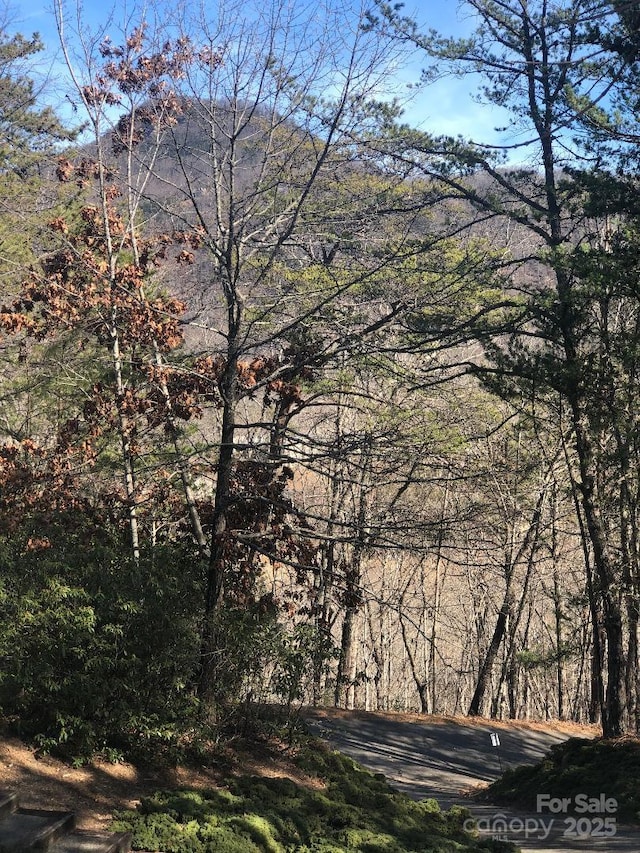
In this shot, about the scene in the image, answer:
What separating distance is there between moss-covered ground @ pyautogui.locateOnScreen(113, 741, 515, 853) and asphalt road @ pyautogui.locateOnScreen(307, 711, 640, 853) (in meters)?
0.74

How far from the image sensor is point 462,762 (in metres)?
13.1

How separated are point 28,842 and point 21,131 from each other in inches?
600

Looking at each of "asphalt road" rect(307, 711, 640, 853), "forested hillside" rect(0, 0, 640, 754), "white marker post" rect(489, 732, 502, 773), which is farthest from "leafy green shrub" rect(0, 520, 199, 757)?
"white marker post" rect(489, 732, 502, 773)

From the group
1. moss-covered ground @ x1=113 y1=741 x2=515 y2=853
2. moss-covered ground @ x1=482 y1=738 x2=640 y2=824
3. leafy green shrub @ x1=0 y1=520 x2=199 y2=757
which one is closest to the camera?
moss-covered ground @ x1=113 y1=741 x2=515 y2=853

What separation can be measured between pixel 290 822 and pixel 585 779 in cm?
441

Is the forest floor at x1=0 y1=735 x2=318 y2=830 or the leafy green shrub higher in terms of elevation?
the leafy green shrub

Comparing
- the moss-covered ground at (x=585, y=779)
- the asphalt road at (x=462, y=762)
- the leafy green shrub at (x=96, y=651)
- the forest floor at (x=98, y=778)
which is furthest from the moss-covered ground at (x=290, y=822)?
the moss-covered ground at (x=585, y=779)

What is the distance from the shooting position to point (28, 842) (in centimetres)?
430

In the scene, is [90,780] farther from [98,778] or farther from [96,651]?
[96,651]

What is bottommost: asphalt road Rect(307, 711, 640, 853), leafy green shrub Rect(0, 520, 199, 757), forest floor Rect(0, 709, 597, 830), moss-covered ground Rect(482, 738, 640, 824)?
asphalt road Rect(307, 711, 640, 853)

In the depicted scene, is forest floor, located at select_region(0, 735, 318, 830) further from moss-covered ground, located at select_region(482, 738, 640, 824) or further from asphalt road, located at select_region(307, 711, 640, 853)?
moss-covered ground, located at select_region(482, 738, 640, 824)

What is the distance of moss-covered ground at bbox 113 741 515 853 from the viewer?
5070mm

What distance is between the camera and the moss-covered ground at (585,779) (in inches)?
305

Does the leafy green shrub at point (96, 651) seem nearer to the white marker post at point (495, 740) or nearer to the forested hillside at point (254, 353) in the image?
the forested hillside at point (254, 353)
